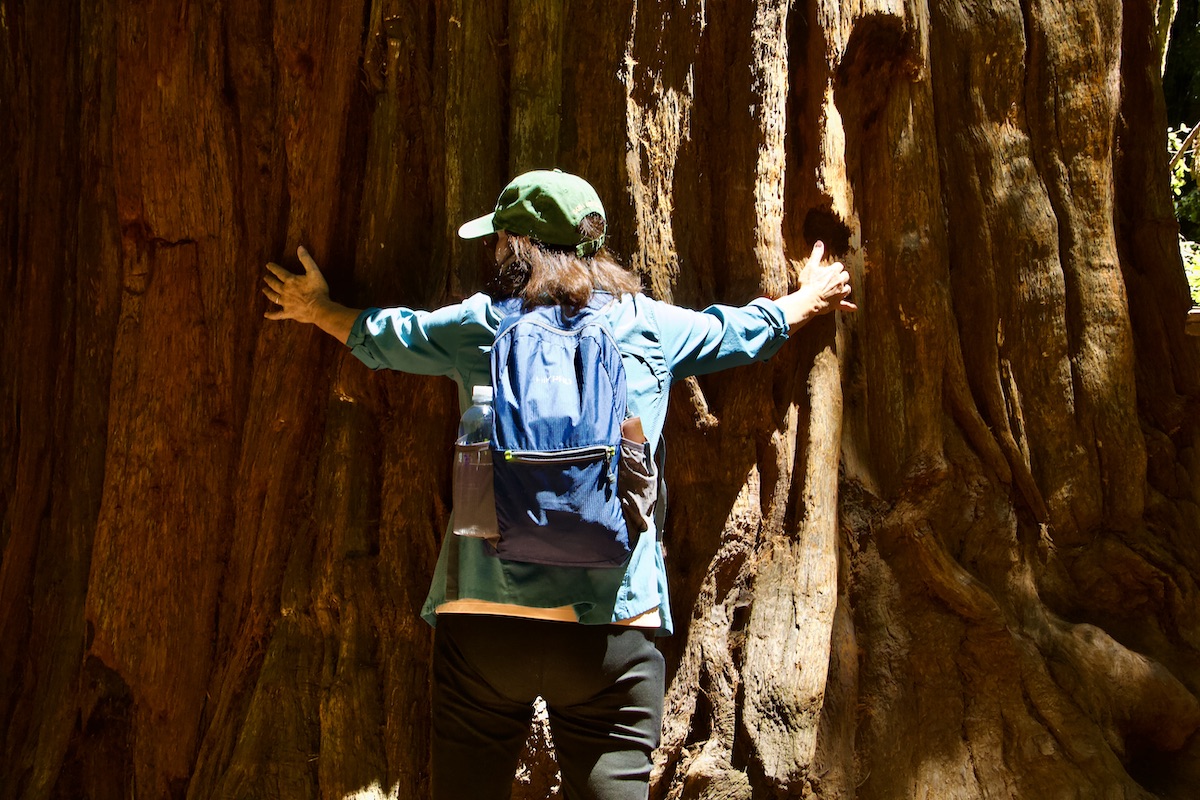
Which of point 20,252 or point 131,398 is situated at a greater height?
point 20,252

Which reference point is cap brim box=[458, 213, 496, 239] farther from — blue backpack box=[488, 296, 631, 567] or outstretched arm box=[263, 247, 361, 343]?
outstretched arm box=[263, 247, 361, 343]

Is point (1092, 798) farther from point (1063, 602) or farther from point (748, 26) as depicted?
point (748, 26)

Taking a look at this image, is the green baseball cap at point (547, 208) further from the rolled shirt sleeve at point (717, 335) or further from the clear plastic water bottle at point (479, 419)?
the clear plastic water bottle at point (479, 419)

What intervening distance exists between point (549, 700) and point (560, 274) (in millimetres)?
944

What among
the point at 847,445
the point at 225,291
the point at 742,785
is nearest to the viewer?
the point at 742,785

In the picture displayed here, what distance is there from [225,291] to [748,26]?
5.85ft

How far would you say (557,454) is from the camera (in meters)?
2.23

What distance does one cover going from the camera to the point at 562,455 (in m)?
2.23

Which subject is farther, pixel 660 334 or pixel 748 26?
pixel 748 26

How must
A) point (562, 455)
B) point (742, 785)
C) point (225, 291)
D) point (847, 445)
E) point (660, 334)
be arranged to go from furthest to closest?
point (847, 445), point (225, 291), point (742, 785), point (660, 334), point (562, 455)

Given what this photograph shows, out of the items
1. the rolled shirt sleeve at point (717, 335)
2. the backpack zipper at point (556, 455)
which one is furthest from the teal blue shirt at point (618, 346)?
the backpack zipper at point (556, 455)

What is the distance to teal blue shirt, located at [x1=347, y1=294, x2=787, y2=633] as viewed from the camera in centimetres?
236

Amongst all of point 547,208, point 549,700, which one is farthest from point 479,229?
point 549,700

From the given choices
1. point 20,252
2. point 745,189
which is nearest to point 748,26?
point 745,189
